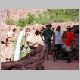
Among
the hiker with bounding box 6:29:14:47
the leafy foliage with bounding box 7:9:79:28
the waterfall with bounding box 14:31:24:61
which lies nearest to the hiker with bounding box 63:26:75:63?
the leafy foliage with bounding box 7:9:79:28

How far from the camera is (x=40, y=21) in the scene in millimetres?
4008

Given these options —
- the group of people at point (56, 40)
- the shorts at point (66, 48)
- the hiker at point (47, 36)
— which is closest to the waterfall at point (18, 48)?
the group of people at point (56, 40)

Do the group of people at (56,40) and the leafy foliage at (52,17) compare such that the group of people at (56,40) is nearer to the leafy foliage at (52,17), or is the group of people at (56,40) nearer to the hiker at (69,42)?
the hiker at (69,42)

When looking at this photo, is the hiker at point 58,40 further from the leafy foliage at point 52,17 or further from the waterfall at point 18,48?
the waterfall at point 18,48

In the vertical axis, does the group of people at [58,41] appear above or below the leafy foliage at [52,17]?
below

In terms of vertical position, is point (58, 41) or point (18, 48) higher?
point (58, 41)

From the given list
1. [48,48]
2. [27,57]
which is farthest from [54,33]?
→ [27,57]

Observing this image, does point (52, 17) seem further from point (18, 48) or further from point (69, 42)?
point (18, 48)

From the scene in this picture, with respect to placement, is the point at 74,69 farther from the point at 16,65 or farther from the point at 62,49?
the point at 16,65

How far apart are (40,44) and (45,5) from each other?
0.58 metres

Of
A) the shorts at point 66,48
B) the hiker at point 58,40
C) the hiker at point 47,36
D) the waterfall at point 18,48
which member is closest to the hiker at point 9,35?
the waterfall at point 18,48

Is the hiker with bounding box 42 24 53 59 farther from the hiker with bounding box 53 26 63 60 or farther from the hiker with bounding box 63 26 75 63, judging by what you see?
the hiker with bounding box 63 26 75 63

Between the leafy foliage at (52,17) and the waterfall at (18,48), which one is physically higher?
the leafy foliage at (52,17)

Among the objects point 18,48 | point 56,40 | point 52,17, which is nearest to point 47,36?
point 56,40
